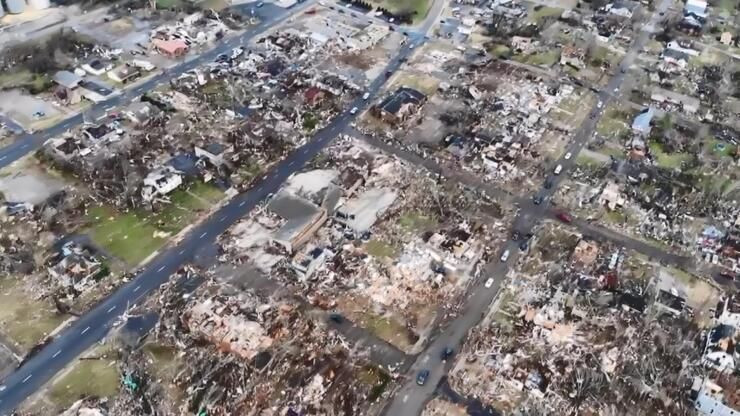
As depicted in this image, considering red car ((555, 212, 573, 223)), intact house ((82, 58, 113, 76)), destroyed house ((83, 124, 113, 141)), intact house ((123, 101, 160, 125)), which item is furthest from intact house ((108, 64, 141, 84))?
red car ((555, 212, 573, 223))

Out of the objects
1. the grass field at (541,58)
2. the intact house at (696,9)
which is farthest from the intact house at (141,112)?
the intact house at (696,9)

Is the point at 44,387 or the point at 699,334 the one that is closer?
the point at 44,387

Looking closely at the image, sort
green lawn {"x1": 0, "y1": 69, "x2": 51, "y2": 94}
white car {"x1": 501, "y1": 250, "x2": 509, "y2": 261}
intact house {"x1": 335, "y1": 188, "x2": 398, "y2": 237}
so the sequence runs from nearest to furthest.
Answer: white car {"x1": 501, "y1": 250, "x2": 509, "y2": 261} → intact house {"x1": 335, "y1": 188, "x2": 398, "y2": 237} → green lawn {"x1": 0, "y1": 69, "x2": 51, "y2": 94}

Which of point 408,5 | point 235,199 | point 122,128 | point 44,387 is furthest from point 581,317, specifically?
point 408,5

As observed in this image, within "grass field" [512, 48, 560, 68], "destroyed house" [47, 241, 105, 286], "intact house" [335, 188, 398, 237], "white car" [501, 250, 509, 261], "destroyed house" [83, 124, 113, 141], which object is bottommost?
"white car" [501, 250, 509, 261]

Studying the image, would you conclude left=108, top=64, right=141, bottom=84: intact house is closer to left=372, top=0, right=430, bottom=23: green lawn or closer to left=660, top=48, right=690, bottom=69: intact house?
left=372, top=0, right=430, bottom=23: green lawn

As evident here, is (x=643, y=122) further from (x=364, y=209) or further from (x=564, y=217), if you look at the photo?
(x=364, y=209)

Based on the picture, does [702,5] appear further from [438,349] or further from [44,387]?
[44,387]
